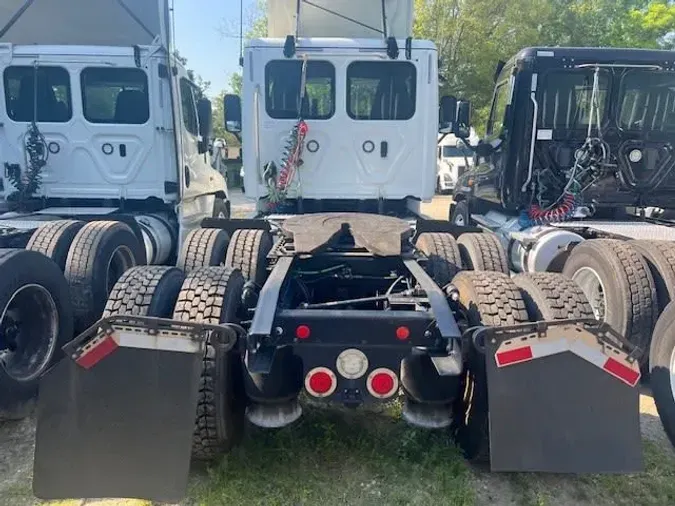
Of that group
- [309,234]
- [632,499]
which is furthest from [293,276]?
[632,499]

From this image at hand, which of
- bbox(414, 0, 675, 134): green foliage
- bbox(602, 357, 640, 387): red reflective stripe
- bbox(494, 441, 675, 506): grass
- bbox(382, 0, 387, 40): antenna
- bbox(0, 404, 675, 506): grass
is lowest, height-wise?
bbox(494, 441, 675, 506): grass

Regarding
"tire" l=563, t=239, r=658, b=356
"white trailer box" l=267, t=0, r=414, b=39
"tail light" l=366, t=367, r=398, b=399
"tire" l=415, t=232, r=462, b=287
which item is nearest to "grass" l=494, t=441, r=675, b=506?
"tail light" l=366, t=367, r=398, b=399

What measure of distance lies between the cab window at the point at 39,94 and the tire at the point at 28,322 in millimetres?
3346

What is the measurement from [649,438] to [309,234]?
259 centimetres

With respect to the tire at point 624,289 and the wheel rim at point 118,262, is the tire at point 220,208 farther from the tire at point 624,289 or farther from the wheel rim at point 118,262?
the tire at point 624,289

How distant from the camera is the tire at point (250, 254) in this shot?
4621mm

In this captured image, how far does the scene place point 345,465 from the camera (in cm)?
318

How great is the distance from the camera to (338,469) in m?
3.14

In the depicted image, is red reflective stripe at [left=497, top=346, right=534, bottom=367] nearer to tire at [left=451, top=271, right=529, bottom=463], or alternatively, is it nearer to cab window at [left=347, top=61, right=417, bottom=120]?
tire at [left=451, top=271, right=529, bottom=463]

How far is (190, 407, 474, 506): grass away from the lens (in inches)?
114

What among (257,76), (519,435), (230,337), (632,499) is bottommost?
(632,499)

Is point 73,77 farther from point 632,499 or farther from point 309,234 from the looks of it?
point 632,499

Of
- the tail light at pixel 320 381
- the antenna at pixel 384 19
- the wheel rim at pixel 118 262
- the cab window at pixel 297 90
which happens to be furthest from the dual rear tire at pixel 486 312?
the antenna at pixel 384 19

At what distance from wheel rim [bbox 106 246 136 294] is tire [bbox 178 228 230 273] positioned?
683 mm
